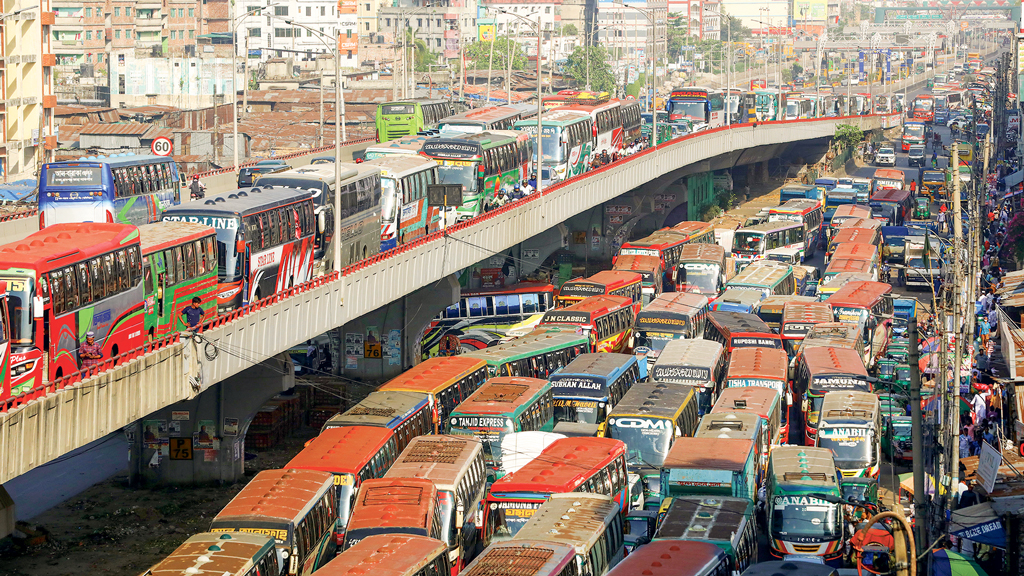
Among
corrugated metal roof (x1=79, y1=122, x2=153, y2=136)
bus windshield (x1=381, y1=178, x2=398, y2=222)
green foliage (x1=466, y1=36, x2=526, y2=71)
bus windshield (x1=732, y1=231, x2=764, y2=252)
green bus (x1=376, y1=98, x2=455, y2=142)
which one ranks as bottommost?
bus windshield (x1=732, y1=231, x2=764, y2=252)

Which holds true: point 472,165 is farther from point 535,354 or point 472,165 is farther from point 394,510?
point 394,510

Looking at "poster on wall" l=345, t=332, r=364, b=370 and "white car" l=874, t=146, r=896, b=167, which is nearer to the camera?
"poster on wall" l=345, t=332, r=364, b=370

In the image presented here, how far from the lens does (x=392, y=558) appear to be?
72.3 feet

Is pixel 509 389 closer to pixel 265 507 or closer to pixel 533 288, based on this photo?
pixel 265 507

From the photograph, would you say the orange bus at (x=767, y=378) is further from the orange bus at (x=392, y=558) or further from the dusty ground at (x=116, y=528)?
the orange bus at (x=392, y=558)

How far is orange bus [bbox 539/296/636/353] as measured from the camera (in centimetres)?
4644

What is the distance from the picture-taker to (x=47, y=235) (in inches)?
1032

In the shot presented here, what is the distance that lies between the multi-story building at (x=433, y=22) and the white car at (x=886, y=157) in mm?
68013

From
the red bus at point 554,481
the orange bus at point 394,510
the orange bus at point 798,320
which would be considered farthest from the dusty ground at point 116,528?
the orange bus at point 798,320

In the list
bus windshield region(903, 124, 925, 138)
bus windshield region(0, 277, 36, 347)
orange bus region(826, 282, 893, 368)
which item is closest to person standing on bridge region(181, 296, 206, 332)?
bus windshield region(0, 277, 36, 347)

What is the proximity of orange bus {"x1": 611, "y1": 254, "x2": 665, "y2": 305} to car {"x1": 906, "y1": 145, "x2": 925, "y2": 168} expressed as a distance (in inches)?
2349

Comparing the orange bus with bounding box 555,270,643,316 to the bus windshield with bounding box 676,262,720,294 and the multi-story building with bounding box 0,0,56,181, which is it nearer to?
the bus windshield with bounding box 676,262,720,294

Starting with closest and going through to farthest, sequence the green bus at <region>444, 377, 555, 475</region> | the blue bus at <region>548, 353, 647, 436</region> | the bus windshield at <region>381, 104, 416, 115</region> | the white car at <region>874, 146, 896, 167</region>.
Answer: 1. the green bus at <region>444, 377, 555, 475</region>
2. the blue bus at <region>548, 353, 647, 436</region>
3. the bus windshield at <region>381, 104, 416, 115</region>
4. the white car at <region>874, 146, 896, 167</region>

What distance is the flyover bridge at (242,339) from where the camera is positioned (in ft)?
73.8
